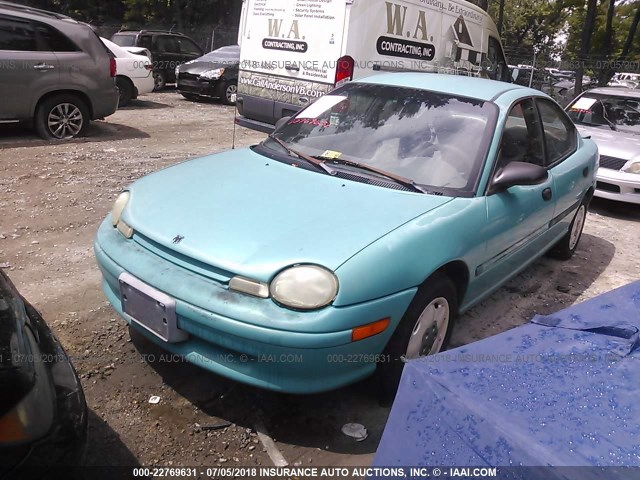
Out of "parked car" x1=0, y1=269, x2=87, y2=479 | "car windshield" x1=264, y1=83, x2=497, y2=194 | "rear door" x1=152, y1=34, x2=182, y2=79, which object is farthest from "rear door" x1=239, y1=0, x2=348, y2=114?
"rear door" x1=152, y1=34, x2=182, y2=79

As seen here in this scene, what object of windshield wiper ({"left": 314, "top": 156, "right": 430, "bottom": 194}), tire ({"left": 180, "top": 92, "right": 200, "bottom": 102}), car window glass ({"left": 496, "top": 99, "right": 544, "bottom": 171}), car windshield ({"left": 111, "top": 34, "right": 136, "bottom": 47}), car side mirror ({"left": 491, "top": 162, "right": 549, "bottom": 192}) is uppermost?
car windshield ({"left": 111, "top": 34, "right": 136, "bottom": 47})

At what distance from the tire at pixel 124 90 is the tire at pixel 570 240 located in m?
9.14

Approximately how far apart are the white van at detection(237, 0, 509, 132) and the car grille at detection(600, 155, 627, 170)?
→ 306 cm

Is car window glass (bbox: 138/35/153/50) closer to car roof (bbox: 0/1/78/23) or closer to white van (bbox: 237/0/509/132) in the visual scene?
car roof (bbox: 0/1/78/23)

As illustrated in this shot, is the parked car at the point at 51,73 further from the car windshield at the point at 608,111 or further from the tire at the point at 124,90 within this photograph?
the car windshield at the point at 608,111

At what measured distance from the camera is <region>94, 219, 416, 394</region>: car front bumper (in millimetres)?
2291

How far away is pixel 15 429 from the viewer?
1626mm

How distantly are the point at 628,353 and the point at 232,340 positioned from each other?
1.48 m

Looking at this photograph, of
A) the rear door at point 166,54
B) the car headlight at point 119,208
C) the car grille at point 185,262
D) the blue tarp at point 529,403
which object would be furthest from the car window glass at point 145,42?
the blue tarp at point 529,403

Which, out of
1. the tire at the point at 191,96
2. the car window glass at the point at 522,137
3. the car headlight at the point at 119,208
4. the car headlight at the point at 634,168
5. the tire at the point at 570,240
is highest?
the car window glass at the point at 522,137

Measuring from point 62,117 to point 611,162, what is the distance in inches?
290

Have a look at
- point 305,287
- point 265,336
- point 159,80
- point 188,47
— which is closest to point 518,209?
point 305,287

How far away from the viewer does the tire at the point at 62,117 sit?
25.2ft

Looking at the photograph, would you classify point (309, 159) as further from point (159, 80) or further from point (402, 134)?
point (159, 80)
